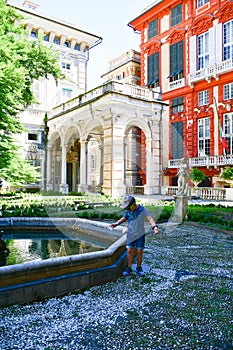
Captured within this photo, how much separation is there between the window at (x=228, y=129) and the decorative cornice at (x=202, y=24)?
8.11 m

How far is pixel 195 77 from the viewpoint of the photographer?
2458cm

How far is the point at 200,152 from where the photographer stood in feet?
80.8

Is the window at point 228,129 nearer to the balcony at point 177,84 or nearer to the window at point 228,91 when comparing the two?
the window at point 228,91

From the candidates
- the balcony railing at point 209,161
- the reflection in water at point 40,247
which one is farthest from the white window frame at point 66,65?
the reflection in water at point 40,247

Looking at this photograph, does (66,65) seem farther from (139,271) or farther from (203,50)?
(139,271)

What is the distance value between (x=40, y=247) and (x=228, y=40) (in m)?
23.1

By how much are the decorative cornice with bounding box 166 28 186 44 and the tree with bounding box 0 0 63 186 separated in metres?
15.3

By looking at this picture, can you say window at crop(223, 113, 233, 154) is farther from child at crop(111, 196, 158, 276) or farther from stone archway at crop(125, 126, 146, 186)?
child at crop(111, 196, 158, 276)

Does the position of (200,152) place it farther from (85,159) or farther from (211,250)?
(211,250)

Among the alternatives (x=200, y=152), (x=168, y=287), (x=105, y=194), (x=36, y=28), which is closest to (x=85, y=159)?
(x=105, y=194)

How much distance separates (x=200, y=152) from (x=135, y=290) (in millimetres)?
21513

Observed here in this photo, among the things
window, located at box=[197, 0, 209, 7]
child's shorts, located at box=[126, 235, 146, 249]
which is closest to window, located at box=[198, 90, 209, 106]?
window, located at box=[197, 0, 209, 7]

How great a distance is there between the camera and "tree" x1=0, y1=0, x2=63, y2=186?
11656 millimetres

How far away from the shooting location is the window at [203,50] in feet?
80.5
